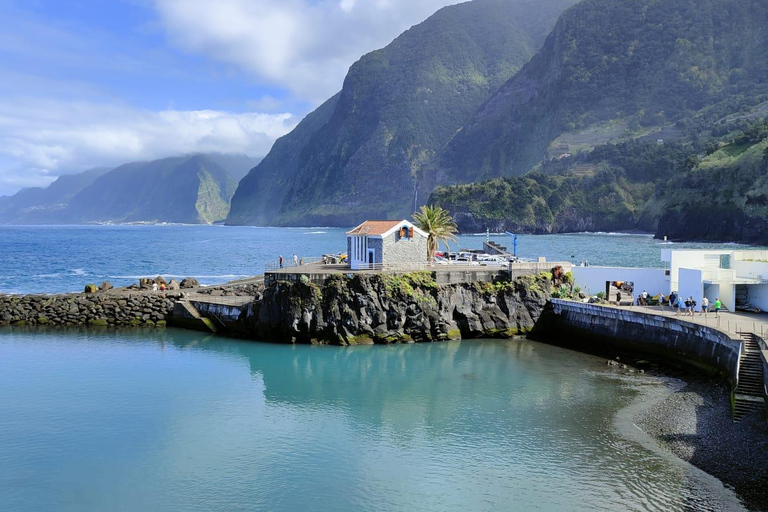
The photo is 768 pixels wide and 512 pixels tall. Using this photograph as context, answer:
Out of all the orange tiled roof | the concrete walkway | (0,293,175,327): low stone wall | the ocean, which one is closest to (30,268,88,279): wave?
(0,293,175,327): low stone wall

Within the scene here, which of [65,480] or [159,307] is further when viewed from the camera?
[159,307]

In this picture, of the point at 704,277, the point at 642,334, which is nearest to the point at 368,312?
the point at 642,334

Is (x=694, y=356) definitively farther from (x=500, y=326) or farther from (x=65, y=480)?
(x=65, y=480)

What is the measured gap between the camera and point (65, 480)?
2064 centimetres

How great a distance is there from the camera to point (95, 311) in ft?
A: 159

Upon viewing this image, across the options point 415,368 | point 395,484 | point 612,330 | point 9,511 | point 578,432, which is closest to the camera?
point 9,511

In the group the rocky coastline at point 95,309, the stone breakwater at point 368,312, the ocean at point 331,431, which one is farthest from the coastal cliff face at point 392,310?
the rocky coastline at point 95,309

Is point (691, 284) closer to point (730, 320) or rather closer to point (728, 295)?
point (728, 295)

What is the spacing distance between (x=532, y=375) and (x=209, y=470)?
58.6 feet

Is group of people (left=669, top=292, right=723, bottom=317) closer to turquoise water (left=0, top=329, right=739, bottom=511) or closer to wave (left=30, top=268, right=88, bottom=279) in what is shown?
turquoise water (left=0, top=329, right=739, bottom=511)

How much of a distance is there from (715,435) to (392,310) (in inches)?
822

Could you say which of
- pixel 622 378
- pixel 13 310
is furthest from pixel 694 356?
pixel 13 310

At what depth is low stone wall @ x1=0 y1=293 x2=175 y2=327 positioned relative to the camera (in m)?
48.0

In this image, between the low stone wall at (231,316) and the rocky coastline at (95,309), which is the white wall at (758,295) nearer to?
the low stone wall at (231,316)
